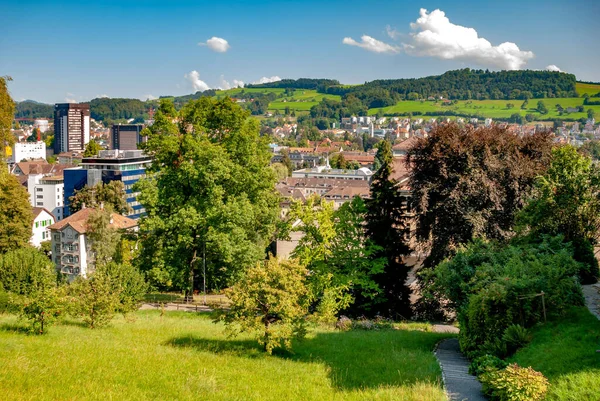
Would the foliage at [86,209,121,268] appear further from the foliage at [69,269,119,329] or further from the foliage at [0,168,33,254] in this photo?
the foliage at [69,269,119,329]

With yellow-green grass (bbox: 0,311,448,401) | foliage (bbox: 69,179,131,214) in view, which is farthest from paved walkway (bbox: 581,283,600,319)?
foliage (bbox: 69,179,131,214)

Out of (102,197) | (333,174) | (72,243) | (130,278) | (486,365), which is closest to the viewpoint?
(486,365)

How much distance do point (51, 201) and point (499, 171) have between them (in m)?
82.3

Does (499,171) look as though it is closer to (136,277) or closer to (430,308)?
Result: (430,308)

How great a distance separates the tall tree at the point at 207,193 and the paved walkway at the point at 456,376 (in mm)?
10462

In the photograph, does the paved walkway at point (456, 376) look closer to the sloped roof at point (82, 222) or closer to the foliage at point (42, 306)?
the foliage at point (42, 306)

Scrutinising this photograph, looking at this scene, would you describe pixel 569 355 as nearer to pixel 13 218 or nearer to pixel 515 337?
pixel 515 337

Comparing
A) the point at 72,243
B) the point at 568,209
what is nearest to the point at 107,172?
the point at 72,243

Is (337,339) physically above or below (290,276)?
below

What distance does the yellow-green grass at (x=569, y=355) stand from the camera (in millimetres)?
9914

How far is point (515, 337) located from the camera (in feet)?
44.5

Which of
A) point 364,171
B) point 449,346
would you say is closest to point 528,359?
point 449,346

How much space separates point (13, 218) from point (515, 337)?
114 feet

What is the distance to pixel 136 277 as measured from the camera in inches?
993
